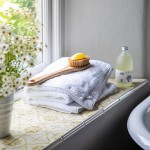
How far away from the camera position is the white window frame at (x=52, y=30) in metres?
1.88

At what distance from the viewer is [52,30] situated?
192cm

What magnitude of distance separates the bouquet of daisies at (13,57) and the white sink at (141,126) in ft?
1.64

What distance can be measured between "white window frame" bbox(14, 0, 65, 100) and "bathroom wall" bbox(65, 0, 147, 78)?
0.05 metres

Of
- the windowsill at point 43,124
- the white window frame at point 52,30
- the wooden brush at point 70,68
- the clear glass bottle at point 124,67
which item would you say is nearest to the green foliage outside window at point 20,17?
the white window frame at point 52,30

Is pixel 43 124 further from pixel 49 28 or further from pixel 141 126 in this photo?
pixel 49 28

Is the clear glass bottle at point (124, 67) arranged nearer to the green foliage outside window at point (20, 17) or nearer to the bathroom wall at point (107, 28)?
the bathroom wall at point (107, 28)

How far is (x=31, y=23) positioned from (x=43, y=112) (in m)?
0.39

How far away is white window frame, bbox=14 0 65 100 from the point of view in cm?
188

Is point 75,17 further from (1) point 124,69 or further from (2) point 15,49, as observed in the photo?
(2) point 15,49

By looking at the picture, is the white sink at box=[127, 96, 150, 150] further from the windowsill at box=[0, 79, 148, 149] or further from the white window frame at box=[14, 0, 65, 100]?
the white window frame at box=[14, 0, 65, 100]

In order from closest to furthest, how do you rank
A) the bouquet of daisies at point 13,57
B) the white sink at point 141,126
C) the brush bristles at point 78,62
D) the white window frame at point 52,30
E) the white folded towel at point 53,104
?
the bouquet of daisies at point 13,57 → the white sink at point 141,126 → the white folded towel at point 53,104 → the brush bristles at point 78,62 → the white window frame at point 52,30

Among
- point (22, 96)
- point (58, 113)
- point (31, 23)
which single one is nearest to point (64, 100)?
point (58, 113)

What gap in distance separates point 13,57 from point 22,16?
0.56 ft

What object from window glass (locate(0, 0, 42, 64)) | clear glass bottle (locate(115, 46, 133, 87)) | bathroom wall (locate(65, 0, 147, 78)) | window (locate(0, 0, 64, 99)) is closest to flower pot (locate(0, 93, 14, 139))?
window glass (locate(0, 0, 42, 64))
